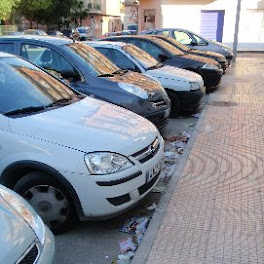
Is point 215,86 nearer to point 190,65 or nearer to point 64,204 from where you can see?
point 190,65

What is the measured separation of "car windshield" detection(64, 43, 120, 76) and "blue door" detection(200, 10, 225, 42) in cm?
1846

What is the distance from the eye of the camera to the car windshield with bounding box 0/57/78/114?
3797mm

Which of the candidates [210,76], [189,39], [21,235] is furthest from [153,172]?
[189,39]

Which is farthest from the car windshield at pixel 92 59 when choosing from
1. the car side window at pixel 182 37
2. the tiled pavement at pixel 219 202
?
the car side window at pixel 182 37

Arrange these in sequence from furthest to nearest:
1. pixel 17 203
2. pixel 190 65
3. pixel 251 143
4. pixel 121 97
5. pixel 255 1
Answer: pixel 255 1 < pixel 190 65 < pixel 251 143 < pixel 121 97 < pixel 17 203

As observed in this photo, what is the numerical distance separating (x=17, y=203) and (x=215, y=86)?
30.8 feet

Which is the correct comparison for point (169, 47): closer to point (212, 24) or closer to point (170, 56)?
point (170, 56)

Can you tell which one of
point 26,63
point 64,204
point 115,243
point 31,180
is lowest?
point 115,243

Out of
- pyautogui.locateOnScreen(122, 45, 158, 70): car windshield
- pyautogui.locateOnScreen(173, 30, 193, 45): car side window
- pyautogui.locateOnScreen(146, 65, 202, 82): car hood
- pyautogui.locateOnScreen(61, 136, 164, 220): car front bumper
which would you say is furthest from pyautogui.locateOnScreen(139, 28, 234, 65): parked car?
pyautogui.locateOnScreen(61, 136, 164, 220): car front bumper

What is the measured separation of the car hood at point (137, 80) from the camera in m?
6.14

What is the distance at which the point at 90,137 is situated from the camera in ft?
11.2

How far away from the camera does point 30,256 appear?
210 cm

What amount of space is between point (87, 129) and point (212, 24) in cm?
2204

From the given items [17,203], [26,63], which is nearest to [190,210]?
[17,203]
